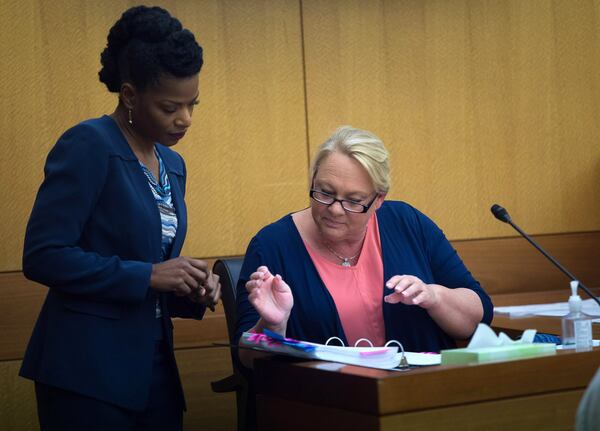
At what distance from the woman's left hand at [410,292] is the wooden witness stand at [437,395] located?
0.37m

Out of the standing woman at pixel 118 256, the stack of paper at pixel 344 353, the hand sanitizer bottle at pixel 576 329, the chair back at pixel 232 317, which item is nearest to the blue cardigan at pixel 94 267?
the standing woman at pixel 118 256

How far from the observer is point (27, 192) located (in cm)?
325

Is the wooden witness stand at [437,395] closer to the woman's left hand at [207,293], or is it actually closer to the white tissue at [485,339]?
the white tissue at [485,339]

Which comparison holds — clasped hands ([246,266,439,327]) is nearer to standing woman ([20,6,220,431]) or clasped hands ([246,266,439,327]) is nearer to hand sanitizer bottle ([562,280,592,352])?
standing woman ([20,6,220,431])

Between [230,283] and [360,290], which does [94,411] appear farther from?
[230,283]

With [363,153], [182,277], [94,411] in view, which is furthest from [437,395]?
[363,153]

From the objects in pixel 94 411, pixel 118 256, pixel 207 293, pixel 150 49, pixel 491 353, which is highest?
pixel 150 49

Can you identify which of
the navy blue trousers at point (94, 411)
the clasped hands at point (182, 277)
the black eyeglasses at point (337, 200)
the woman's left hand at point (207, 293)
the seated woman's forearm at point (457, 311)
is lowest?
the navy blue trousers at point (94, 411)

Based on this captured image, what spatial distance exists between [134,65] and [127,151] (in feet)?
0.64

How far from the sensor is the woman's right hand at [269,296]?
2156 millimetres

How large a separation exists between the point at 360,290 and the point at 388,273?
0.09 metres

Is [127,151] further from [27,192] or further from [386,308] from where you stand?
[27,192]

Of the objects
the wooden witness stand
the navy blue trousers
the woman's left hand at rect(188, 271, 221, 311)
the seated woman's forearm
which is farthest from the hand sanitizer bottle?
the navy blue trousers

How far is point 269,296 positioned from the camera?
7.17 ft
